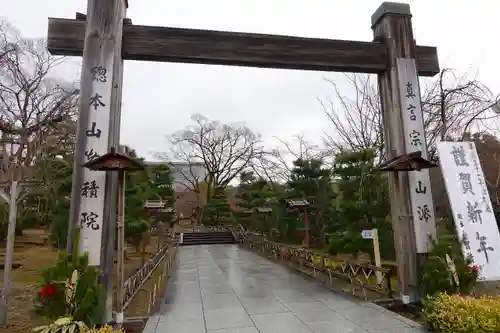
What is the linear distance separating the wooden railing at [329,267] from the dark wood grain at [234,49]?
183 inches

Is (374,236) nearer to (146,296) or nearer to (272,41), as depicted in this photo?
(272,41)

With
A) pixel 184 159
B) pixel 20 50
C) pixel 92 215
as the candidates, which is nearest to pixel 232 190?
pixel 184 159

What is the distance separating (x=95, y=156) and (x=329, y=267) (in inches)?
285

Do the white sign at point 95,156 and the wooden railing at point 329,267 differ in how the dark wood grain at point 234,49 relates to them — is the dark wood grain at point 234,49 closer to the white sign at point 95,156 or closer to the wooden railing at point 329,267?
the white sign at point 95,156

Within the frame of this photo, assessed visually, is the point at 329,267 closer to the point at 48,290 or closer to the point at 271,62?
the point at 271,62

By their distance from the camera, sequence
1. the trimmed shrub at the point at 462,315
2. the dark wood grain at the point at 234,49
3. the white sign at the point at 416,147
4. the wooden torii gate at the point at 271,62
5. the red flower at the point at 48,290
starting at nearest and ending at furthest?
the trimmed shrub at the point at 462,315 → the red flower at the point at 48,290 → the wooden torii gate at the point at 271,62 → the dark wood grain at the point at 234,49 → the white sign at the point at 416,147

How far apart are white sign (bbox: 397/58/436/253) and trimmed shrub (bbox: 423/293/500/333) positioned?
73.0 inches

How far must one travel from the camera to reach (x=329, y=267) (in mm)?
10164

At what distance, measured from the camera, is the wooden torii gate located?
20.6 feet

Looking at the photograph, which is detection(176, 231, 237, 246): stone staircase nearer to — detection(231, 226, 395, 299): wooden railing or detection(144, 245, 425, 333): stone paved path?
detection(231, 226, 395, 299): wooden railing

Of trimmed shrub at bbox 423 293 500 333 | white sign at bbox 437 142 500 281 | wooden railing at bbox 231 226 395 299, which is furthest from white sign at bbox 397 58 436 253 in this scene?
trimmed shrub at bbox 423 293 500 333

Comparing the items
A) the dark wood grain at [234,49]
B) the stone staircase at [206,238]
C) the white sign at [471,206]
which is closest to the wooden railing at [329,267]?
the white sign at [471,206]

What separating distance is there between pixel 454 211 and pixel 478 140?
11.8m

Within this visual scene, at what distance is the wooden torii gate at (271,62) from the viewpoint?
6277mm
